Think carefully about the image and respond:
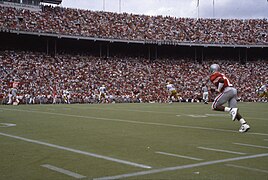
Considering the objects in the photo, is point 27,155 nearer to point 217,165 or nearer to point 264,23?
point 217,165

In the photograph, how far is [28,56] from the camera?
3628 cm

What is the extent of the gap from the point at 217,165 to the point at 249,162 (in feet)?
1.82

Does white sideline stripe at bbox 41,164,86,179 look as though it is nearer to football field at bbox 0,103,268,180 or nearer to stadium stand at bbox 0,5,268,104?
football field at bbox 0,103,268,180

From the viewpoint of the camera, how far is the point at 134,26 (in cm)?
4422

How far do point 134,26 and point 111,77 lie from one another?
10016 millimetres

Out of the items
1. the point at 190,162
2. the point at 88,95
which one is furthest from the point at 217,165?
the point at 88,95

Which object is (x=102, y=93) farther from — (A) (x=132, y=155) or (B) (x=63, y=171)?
(B) (x=63, y=171)

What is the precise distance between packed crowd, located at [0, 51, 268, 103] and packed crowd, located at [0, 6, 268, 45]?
9.28 ft

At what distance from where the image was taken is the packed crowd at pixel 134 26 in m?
38.1

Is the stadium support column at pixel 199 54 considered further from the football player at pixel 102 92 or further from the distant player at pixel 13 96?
the distant player at pixel 13 96

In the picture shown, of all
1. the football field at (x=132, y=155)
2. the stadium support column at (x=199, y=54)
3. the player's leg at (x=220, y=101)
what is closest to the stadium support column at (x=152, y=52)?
the stadium support column at (x=199, y=54)

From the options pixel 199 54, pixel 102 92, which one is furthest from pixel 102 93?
pixel 199 54

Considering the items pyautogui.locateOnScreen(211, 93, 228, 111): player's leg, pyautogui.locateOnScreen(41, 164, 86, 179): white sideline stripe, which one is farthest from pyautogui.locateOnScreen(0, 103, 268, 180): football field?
pyautogui.locateOnScreen(211, 93, 228, 111): player's leg

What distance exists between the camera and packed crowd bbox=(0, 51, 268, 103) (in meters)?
32.2
